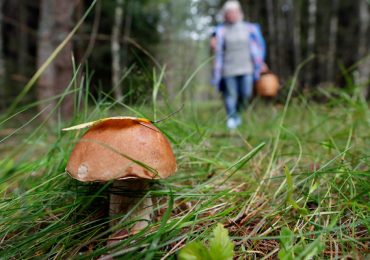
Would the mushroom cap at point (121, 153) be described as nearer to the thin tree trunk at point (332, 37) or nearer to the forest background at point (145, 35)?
the forest background at point (145, 35)

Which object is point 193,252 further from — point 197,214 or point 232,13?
point 232,13

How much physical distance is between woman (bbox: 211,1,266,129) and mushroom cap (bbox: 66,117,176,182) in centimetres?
345

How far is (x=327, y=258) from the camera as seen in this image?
0.84 metres

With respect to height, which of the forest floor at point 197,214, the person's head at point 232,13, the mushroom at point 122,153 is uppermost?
the person's head at point 232,13

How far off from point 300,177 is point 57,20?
167 inches

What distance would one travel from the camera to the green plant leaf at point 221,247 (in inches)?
29.2

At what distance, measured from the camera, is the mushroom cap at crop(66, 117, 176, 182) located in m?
0.88

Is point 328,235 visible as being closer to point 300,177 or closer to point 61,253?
point 300,177

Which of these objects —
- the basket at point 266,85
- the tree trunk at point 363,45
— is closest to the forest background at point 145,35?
the tree trunk at point 363,45

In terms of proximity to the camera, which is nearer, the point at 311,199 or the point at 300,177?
the point at 311,199

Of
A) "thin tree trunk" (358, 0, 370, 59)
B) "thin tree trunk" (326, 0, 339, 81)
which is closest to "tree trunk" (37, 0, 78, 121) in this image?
"thin tree trunk" (358, 0, 370, 59)

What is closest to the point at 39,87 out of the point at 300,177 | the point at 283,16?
the point at 300,177

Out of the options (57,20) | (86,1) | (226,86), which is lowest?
(226,86)

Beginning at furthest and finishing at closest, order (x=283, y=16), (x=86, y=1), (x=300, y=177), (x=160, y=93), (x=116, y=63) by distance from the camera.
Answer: (x=283, y=16) < (x=116, y=63) < (x=86, y=1) < (x=160, y=93) < (x=300, y=177)
